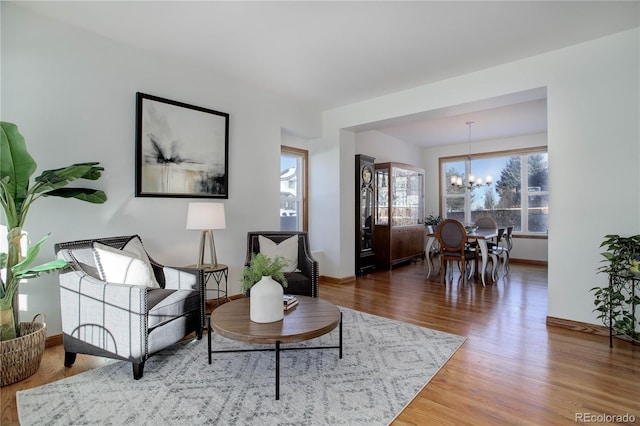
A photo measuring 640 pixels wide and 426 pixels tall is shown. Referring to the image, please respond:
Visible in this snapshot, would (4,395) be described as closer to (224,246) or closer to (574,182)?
(224,246)

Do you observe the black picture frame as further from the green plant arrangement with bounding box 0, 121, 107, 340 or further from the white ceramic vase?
the white ceramic vase

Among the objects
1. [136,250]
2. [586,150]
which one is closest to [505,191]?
[586,150]

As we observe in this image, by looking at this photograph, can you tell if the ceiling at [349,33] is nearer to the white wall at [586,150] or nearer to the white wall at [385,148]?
the white wall at [586,150]

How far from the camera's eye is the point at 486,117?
5.75m

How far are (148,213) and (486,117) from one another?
553cm

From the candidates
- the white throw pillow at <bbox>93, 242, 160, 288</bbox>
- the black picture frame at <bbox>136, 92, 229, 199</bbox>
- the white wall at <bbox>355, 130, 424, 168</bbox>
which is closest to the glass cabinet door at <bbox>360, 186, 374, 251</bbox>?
the white wall at <bbox>355, 130, 424, 168</bbox>

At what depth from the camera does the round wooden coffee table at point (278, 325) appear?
1.98 m

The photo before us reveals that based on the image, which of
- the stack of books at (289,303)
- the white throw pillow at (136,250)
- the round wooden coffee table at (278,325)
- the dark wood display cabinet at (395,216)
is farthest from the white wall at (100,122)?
the dark wood display cabinet at (395,216)

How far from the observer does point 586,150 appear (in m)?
3.18

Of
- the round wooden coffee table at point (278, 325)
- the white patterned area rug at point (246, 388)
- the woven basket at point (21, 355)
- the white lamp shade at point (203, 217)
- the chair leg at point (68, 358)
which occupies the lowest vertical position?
the white patterned area rug at point (246, 388)

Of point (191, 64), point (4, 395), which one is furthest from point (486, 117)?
point (4, 395)

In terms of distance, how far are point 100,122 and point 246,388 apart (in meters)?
2.72

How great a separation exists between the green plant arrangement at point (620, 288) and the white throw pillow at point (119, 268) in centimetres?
393

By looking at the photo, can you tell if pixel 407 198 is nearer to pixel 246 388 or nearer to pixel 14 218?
pixel 246 388
